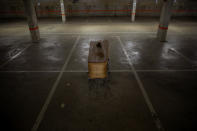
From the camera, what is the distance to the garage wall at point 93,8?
23812mm

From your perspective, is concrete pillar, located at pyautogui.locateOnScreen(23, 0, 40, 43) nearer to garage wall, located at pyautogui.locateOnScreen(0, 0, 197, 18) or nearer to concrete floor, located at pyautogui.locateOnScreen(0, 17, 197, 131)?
concrete floor, located at pyautogui.locateOnScreen(0, 17, 197, 131)

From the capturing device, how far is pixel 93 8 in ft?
82.9

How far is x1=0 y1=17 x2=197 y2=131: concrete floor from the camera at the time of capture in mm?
4355

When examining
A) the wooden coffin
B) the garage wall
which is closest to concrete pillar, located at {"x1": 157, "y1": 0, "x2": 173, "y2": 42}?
the wooden coffin

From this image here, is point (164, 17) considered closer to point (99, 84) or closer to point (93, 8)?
point (99, 84)

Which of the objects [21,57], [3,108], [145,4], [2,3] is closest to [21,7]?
[2,3]

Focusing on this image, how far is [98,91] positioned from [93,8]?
22902mm

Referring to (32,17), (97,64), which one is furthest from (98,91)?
(32,17)

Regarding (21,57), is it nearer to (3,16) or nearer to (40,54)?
(40,54)

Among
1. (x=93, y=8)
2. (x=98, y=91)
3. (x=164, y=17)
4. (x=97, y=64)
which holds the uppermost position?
(x=93, y=8)

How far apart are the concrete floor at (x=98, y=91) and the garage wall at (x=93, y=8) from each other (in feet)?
55.8

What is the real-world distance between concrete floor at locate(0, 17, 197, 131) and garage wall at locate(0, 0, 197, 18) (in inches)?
669

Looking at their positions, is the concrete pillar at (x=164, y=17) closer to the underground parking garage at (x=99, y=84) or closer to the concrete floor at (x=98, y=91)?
the underground parking garage at (x=99, y=84)

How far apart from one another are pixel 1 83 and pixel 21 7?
23.9 metres
